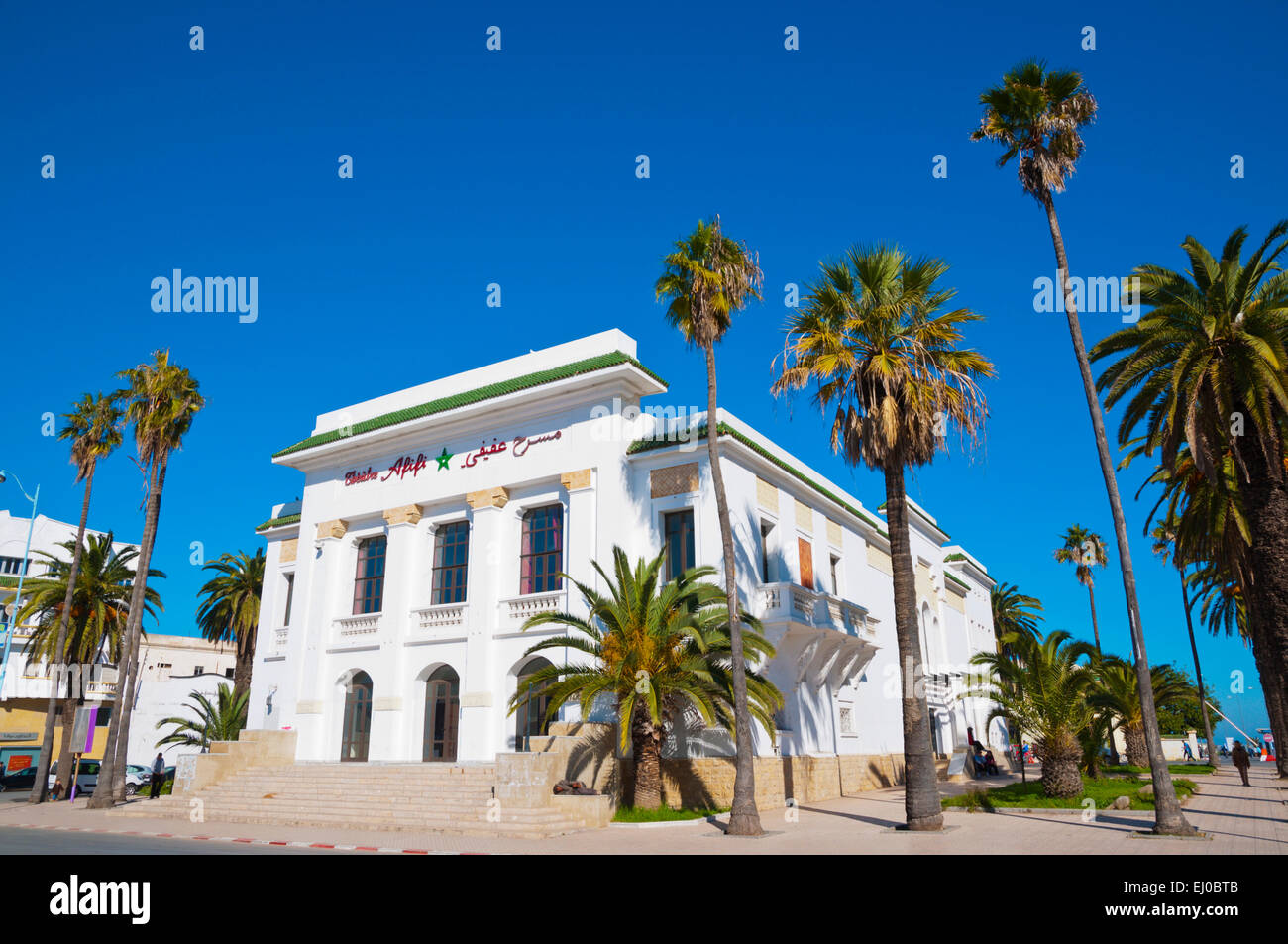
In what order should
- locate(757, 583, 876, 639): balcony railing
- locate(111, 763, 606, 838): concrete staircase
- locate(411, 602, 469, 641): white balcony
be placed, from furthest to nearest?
locate(411, 602, 469, 641): white balcony
locate(757, 583, 876, 639): balcony railing
locate(111, 763, 606, 838): concrete staircase

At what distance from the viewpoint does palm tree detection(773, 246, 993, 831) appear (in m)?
19.1

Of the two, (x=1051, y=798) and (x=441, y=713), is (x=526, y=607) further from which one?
(x=1051, y=798)

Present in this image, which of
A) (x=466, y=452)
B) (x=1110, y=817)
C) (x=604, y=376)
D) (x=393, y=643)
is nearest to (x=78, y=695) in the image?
(x=393, y=643)

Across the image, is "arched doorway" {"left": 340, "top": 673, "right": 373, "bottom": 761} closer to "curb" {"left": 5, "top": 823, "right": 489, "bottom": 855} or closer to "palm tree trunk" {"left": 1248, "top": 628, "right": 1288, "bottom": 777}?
"curb" {"left": 5, "top": 823, "right": 489, "bottom": 855}

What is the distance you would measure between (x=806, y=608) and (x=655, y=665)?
667 cm

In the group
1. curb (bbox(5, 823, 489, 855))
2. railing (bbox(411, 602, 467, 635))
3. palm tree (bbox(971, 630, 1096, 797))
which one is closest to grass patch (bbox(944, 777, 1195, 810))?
palm tree (bbox(971, 630, 1096, 797))

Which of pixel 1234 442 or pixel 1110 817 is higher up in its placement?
pixel 1234 442

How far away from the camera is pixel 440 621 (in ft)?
92.0

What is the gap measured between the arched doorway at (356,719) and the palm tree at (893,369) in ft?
61.4

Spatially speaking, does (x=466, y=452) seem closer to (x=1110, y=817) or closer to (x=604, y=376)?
(x=604, y=376)

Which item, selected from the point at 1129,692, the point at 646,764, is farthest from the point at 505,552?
the point at 1129,692

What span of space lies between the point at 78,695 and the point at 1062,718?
136 feet

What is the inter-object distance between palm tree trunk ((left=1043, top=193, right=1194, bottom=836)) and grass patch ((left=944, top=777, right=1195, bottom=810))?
11.1ft

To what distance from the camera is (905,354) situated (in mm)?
19750
